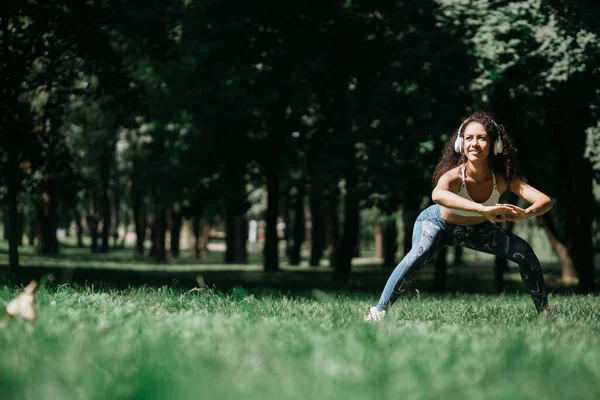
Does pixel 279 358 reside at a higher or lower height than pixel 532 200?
lower

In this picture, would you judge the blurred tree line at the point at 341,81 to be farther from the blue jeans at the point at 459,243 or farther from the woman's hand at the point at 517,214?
the woman's hand at the point at 517,214

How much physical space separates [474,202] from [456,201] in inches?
7.9

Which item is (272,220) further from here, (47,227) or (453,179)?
(453,179)

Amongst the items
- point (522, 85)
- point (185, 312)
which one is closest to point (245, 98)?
point (522, 85)

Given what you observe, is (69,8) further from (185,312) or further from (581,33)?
(185,312)

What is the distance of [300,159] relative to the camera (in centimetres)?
2231

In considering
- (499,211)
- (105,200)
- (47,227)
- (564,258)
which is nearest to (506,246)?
(499,211)

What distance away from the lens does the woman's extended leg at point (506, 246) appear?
21.3 feet

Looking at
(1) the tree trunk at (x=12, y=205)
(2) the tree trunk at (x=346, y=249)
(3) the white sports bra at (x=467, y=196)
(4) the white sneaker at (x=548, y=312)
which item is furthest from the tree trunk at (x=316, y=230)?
(3) the white sports bra at (x=467, y=196)

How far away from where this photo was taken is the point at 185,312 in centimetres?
582

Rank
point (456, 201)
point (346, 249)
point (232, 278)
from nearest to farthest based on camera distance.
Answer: point (456, 201)
point (346, 249)
point (232, 278)

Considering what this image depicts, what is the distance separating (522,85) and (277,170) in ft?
35.0

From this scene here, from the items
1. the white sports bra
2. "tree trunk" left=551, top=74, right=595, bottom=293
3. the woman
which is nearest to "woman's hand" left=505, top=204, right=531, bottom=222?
the woman

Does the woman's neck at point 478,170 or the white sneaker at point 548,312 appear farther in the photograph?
the white sneaker at point 548,312
